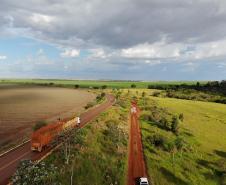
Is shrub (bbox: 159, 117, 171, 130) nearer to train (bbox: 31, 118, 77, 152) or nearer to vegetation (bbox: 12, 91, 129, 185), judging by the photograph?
vegetation (bbox: 12, 91, 129, 185)

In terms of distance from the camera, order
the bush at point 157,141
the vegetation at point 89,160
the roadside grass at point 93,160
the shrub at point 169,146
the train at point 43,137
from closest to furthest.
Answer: the vegetation at point 89,160 → the roadside grass at point 93,160 → the train at point 43,137 → the shrub at point 169,146 → the bush at point 157,141

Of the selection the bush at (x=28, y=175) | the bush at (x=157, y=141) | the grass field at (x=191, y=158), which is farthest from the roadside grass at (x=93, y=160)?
the bush at (x=28, y=175)

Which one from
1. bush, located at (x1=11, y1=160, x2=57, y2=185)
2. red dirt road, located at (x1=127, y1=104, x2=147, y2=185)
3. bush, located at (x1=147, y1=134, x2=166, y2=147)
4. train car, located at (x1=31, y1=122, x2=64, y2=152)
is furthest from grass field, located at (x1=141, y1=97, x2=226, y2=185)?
bush, located at (x1=11, y1=160, x2=57, y2=185)

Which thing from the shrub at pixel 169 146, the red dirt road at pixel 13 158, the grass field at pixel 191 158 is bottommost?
the grass field at pixel 191 158

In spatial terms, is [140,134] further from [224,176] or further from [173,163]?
[224,176]

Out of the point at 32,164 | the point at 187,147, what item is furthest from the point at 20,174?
the point at 187,147

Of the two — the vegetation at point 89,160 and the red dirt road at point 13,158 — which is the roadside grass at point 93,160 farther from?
the red dirt road at point 13,158

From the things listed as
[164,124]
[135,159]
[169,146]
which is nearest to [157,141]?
[169,146]

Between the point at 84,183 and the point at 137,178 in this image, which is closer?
the point at 84,183

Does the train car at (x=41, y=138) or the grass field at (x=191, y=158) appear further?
the train car at (x=41, y=138)
